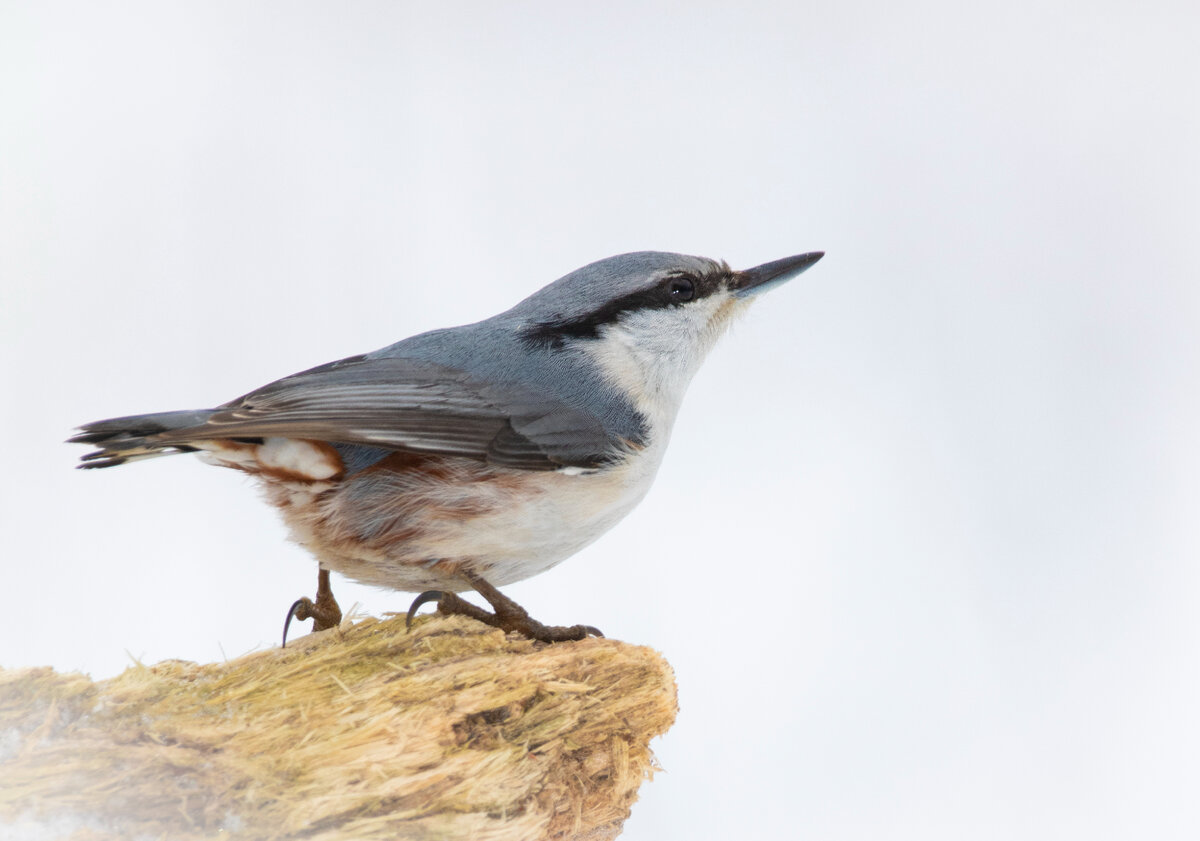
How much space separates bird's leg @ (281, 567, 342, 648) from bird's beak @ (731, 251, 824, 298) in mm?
1457

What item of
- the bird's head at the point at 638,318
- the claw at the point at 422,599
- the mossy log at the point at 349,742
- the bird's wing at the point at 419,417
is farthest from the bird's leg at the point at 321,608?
the bird's head at the point at 638,318

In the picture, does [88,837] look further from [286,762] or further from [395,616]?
[395,616]

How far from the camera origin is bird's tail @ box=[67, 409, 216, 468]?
239cm

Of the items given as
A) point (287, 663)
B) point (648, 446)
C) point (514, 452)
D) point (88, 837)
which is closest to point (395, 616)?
point (287, 663)

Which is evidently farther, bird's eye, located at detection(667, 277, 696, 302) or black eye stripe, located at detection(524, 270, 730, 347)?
bird's eye, located at detection(667, 277, 696, 302)

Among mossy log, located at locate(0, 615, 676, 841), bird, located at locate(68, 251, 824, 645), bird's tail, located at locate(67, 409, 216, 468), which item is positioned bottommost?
mossy log, located at locate(0, 615, 676, 841)

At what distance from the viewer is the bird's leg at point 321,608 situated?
2.89m

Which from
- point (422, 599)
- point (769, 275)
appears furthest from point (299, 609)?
point (769, 275)

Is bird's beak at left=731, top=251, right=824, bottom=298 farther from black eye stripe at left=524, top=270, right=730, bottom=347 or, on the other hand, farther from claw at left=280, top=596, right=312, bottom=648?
claw at left=280, top=596, right=312, bottom=648

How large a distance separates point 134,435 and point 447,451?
723 millimetres

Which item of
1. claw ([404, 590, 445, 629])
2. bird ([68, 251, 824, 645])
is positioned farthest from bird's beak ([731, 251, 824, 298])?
claw ([404, 590, 445, 629])

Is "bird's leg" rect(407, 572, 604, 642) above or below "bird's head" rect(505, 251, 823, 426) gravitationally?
below

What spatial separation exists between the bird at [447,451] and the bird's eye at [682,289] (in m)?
0.25

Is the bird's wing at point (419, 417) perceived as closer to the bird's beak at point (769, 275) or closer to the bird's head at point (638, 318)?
the bird's head at point (638, 318)
